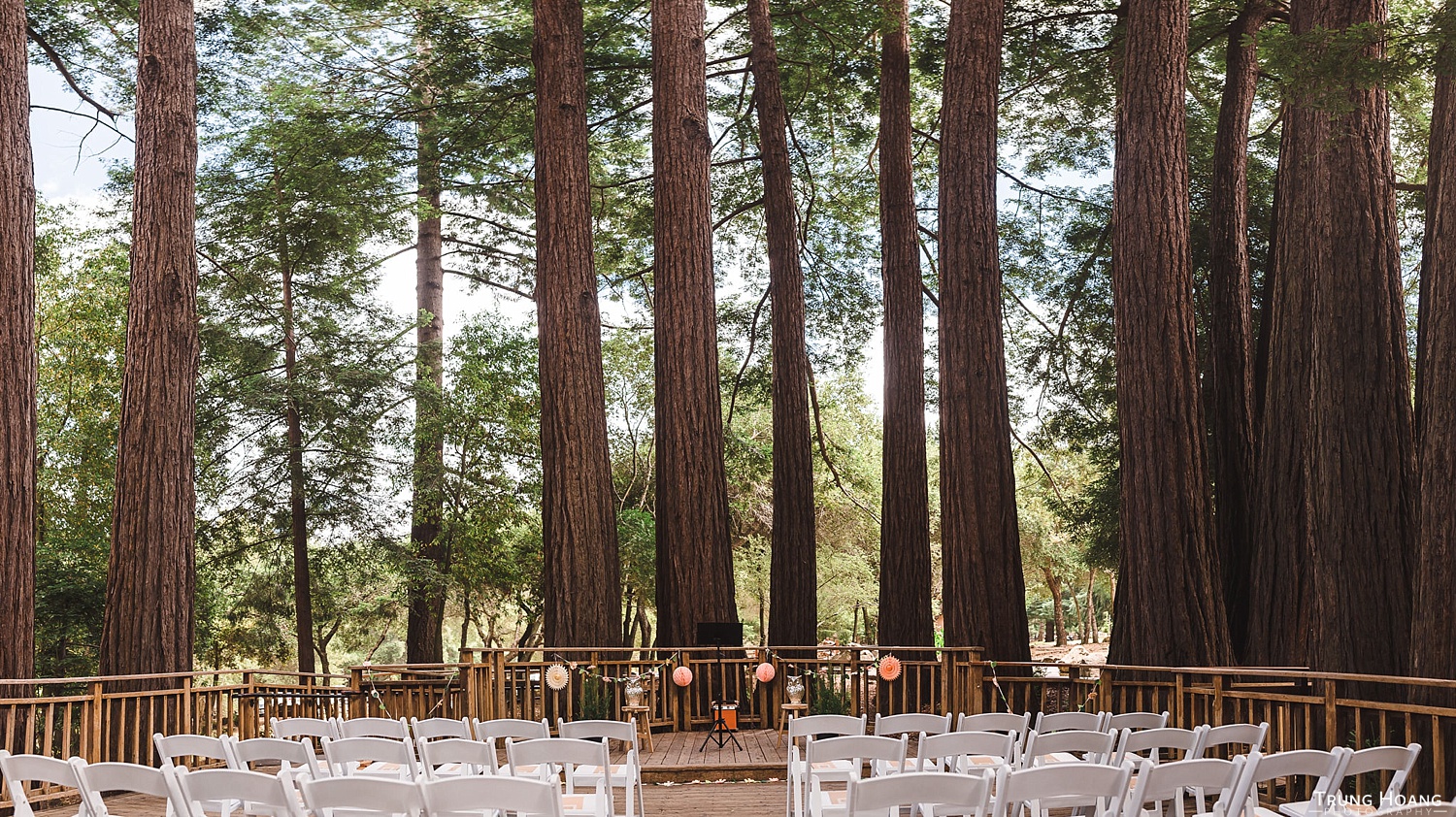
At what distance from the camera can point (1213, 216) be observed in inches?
581

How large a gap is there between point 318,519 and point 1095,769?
1831 centimetres

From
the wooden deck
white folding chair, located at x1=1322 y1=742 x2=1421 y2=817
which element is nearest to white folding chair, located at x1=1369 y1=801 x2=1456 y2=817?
white folding chair, located at x1=1322 y1=742 x2=1421 y2=817

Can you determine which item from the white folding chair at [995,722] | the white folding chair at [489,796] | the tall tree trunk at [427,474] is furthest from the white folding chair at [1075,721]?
the tall tree trunk at [427,474]

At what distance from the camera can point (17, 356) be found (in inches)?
413

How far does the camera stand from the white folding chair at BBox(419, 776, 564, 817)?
4.02 m

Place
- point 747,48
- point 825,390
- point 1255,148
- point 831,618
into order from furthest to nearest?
point 831,618 → point 825,390 → point 747,48 → point 1255,148

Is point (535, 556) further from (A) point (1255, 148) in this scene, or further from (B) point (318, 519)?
(A) point (1255, 148)

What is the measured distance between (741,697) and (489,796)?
9331 mm

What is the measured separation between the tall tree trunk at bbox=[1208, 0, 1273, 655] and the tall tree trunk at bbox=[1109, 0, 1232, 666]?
2333 mm

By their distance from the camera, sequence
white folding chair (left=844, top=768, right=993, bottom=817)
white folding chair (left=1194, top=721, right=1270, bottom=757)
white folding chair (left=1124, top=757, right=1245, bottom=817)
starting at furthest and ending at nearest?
1. white folding chair (left=1194, top=721, right=1270, bottom=757)
2. white folding chair (left=1124, top=757, right=1245, bottom=817)
3. white folding chair (left=844, top=768, right=993, bottom=817)

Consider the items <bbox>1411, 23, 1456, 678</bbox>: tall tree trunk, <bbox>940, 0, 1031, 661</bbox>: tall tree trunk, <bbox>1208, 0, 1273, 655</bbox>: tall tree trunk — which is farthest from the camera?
<bbox>1208, 0, 1273, 655</bbox>: tall tree trunk

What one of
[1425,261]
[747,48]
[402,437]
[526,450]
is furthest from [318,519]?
[1425,261]

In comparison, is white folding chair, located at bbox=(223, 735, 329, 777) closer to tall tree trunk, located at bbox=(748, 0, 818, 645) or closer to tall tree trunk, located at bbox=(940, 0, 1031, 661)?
tall tree trunk, located at bbox=(940, 0, 1031, 661)

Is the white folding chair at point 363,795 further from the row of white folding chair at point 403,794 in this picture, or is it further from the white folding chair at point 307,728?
the white folding chair at point 307,728
